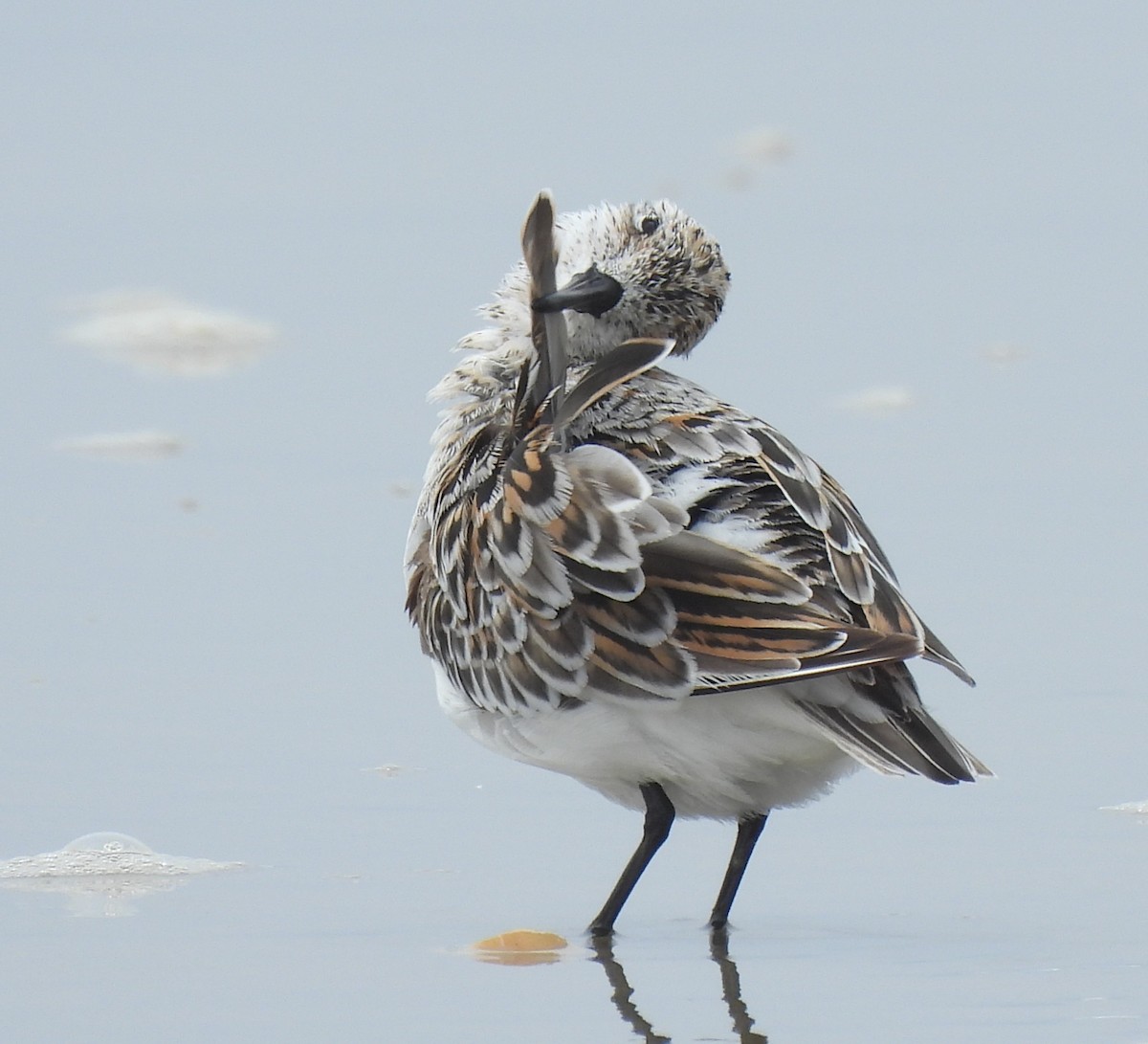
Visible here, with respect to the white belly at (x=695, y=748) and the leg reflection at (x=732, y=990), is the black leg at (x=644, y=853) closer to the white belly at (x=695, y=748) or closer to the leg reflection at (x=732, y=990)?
the white belly at (x=695, y=748)

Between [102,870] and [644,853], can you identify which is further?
[102,870]

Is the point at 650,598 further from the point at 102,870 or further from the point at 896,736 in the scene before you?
the point at 102,870

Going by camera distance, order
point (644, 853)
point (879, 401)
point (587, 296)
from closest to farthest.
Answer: point (644, 853) → point (587, 296) → point (879, 401)

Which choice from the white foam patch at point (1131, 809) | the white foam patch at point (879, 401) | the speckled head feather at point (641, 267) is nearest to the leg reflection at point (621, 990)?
the white foam patch at point (1131, 809)

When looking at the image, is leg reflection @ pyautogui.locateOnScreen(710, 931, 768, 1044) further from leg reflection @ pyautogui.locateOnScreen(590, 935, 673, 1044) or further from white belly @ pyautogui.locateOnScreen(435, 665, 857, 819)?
white belly @ pyautogui.locateOnScreen(435, 665, 857, 819)

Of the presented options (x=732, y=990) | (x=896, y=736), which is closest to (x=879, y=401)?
(x=896, y=736)

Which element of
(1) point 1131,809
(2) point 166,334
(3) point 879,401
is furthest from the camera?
(2) point 166,334

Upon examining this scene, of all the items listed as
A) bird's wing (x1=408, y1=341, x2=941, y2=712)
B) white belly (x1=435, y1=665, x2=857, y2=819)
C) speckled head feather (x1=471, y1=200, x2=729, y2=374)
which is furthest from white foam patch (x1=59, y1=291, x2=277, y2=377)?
white belly (x1=435, y1=665, x2=857, y2=819)
